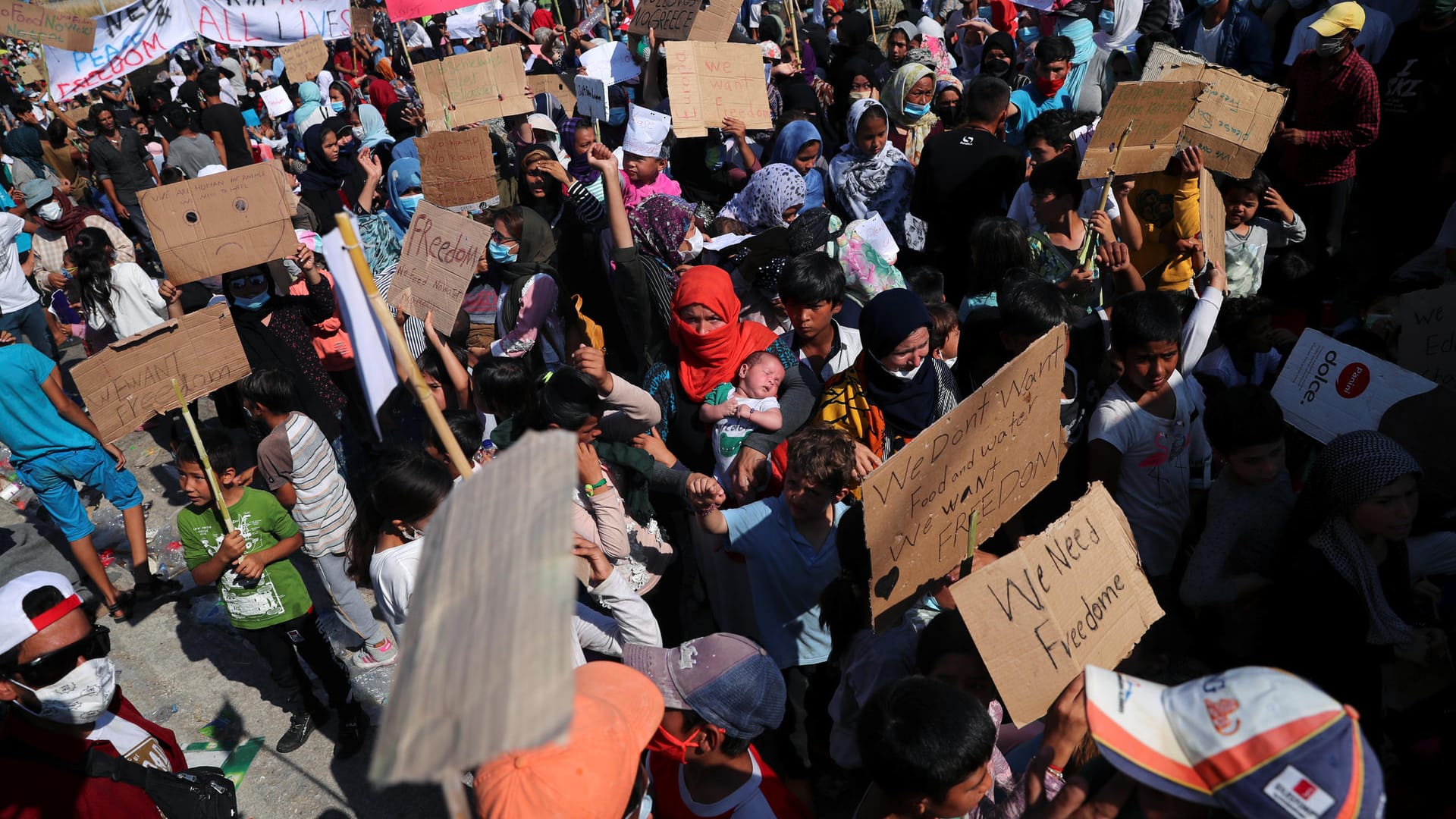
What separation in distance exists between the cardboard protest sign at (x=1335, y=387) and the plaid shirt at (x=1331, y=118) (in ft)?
10.5

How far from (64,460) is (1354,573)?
6584 millimetres

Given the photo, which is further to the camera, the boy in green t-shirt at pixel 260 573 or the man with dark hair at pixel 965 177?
the man with dark hair at pixel 965 177

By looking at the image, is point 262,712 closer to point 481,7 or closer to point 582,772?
point 582,772

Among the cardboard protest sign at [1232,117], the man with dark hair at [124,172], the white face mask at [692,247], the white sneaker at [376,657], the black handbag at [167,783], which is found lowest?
the white sneaker at [376,657]

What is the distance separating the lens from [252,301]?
5.49m

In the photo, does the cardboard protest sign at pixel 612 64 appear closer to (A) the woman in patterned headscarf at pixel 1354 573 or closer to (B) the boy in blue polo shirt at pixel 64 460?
(B) the boy in blue polo shirt at pixel 64 460

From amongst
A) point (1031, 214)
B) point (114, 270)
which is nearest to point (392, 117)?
point (114, 270)

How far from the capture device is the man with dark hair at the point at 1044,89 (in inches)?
276

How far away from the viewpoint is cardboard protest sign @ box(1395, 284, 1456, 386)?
346cm

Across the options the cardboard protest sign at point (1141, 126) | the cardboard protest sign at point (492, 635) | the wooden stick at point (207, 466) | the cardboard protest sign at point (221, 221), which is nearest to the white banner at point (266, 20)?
the cardboard protest sign at point (221, 221)

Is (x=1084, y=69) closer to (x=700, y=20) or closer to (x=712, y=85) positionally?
(x=700, y=20)

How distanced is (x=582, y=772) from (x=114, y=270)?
6048 mm

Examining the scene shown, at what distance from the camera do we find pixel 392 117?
33.8 ft

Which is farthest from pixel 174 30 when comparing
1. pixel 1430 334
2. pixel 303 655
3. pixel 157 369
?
pixel 1430 334
